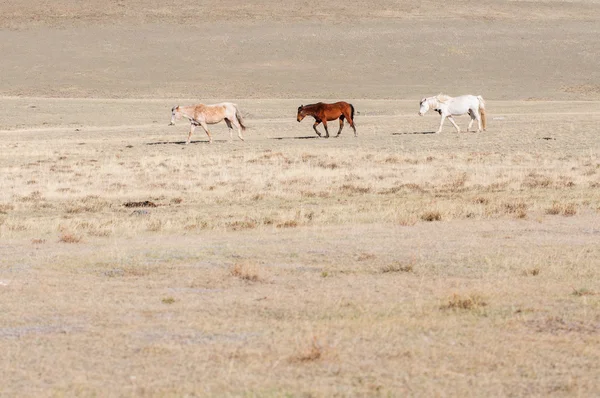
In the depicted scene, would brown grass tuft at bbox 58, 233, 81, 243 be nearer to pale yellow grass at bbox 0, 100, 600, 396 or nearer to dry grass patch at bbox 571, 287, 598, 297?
pale yellow grass at bbox 0, 100, 600, 396

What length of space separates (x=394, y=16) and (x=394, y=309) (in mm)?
94977

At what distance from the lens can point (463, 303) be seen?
32.3 feet

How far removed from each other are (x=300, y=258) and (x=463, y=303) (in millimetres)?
3655

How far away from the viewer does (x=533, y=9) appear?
11038 centimetres

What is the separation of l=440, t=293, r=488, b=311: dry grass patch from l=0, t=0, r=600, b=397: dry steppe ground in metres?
0.02

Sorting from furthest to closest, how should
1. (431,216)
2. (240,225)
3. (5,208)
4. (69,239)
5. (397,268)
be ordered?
(5,208), (431,216), (240,225), (69,239), (397,268)

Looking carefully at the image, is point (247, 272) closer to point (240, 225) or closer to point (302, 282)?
point (302, 282)

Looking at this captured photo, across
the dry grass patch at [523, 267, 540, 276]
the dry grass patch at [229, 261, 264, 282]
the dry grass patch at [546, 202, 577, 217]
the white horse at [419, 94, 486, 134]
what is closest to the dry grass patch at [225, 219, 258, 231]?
the dry grass patch at [229, 261, 264, 282]

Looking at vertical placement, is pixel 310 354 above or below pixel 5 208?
above

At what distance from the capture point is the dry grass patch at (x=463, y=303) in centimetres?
981

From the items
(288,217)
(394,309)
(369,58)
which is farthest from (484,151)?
(369,58)

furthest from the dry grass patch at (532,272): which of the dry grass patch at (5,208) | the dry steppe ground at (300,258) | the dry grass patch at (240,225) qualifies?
the dry grass patch at (5,208)

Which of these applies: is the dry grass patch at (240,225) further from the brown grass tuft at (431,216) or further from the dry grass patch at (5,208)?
the dry grass patch at (5,208)

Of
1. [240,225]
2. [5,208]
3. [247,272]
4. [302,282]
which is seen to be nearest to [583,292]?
[302,282]
